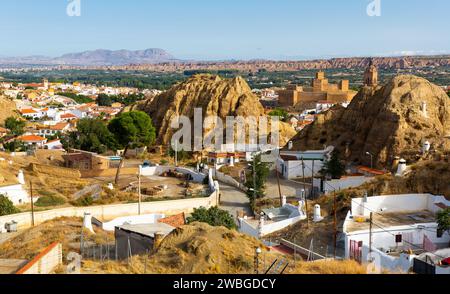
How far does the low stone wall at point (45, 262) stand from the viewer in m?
7.93

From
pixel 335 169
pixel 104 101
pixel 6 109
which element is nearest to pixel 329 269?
pixel 335 169

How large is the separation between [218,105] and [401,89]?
59.8 feet

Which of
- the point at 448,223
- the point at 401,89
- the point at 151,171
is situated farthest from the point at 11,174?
the point at 401,89

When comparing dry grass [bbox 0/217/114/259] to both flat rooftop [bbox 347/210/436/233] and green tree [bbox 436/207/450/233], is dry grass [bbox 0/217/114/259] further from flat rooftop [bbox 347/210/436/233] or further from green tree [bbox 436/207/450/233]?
green tree [bbox 436/207/450/233]

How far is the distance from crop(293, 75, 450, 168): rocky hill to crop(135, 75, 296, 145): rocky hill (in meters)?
9.51

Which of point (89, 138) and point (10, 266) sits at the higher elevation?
point (10, 266)

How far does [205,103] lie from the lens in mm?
46125

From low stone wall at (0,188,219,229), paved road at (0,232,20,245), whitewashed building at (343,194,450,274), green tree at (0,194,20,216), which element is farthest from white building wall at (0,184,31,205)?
whitewashed building at (343,194,450,274)

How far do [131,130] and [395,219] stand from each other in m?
17.1

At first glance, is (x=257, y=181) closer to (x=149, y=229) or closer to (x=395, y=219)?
(x=395, y=219)

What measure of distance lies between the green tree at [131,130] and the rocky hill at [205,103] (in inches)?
461

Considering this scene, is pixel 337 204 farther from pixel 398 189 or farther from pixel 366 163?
pixel 366 163

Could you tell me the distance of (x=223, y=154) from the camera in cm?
3459

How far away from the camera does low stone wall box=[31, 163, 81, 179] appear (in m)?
27.0
